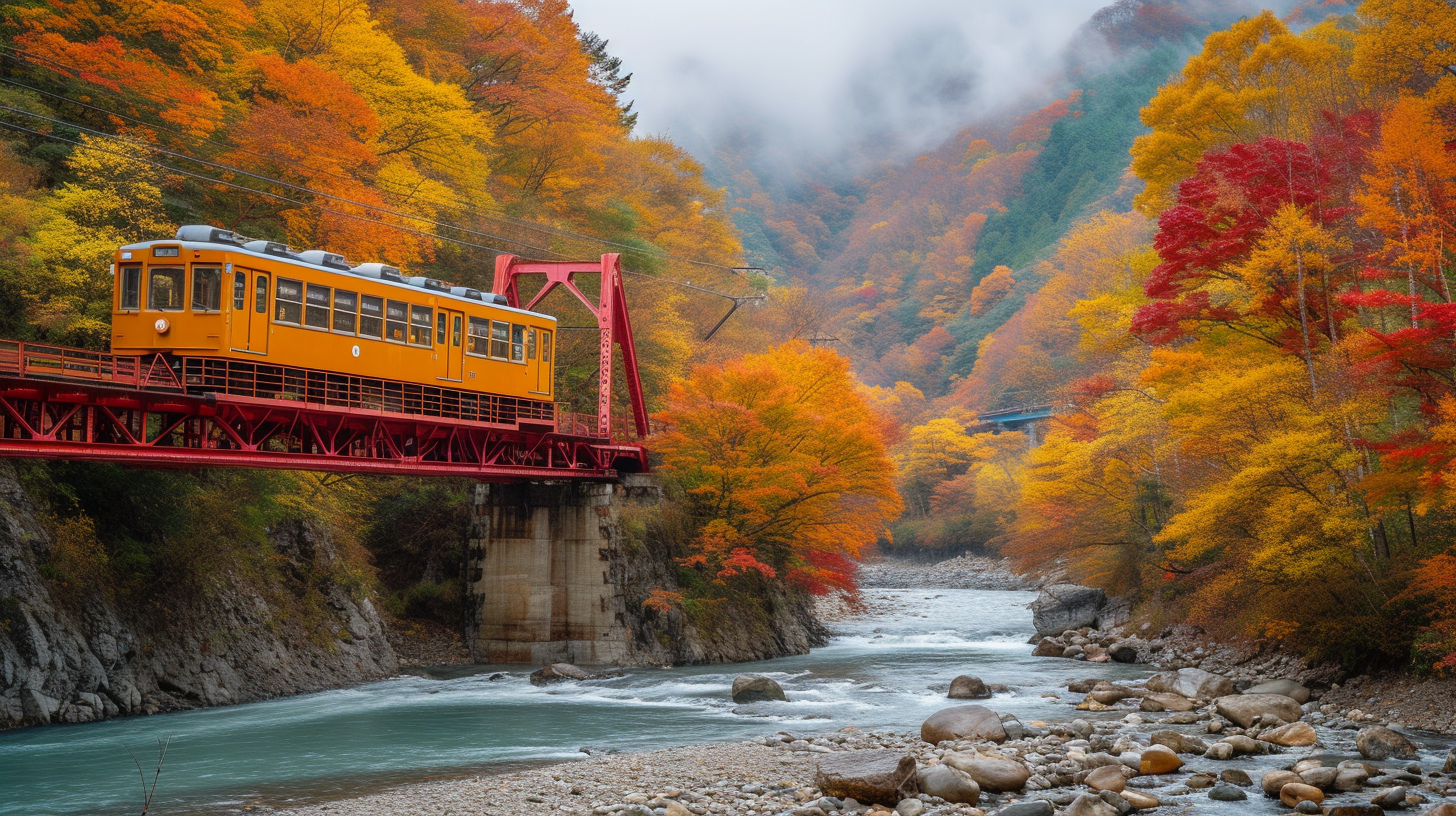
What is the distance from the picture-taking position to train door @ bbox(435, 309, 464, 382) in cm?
2403

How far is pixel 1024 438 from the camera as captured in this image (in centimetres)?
7906

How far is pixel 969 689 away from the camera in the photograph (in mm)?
22953

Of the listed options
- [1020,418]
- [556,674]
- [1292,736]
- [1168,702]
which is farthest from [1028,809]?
[1020,418]

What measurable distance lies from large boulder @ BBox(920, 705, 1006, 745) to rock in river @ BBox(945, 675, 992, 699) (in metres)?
4.42

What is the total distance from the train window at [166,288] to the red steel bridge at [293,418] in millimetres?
916

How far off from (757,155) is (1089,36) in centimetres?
5405

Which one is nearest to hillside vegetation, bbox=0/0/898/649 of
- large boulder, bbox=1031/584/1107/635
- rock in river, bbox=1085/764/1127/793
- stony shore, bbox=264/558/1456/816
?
large boulder, bbox=1031/584/1107/635

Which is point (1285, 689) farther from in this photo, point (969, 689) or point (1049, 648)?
point (1049, 648)

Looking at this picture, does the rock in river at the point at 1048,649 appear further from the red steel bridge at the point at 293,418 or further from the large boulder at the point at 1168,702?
the red steel bridge at the point at 293,418

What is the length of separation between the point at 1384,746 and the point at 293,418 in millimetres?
18628

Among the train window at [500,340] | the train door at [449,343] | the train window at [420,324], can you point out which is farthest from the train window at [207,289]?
the train window at [500,340]

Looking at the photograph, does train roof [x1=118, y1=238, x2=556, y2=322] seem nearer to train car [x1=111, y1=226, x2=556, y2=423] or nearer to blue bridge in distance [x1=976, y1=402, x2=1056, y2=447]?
train car [x1=111, y1=226, x2=556, y2=423]

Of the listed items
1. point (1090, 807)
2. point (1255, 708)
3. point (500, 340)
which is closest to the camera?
point (1090, 807)

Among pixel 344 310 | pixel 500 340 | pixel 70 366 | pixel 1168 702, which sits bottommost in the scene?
pixel 1168 702
